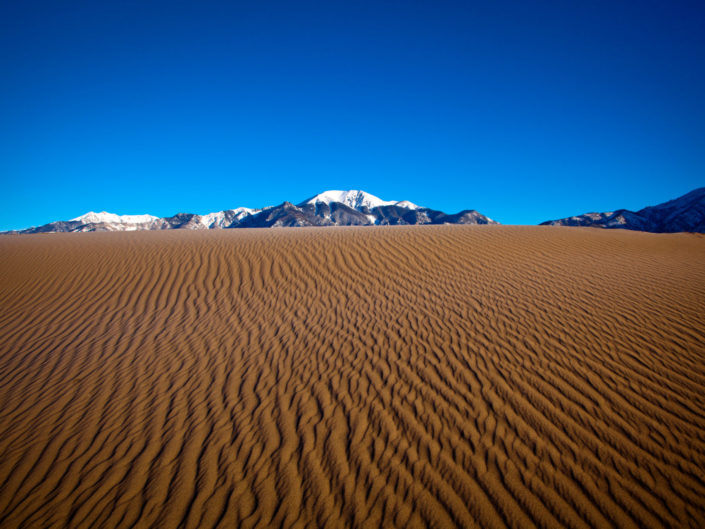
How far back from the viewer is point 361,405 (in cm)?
385

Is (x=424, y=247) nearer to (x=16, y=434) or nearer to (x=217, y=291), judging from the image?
(x=217, y=291)

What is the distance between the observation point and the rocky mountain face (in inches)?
3875

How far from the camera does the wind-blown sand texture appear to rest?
274cm

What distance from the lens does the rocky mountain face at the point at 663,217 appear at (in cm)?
9844

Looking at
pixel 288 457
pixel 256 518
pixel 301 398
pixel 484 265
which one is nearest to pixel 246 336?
pixel 301 398

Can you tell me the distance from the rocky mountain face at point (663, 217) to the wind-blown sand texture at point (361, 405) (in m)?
112

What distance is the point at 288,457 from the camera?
127 inches

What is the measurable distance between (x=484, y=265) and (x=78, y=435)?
9124 mm

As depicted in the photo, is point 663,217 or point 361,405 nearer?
point 361,405

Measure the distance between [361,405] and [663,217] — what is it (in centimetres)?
14404

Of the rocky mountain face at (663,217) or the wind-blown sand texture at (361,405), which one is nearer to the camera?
the wind-blown sand texture at (361,405)

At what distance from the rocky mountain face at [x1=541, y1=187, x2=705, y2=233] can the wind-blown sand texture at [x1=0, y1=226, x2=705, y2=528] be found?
111820mm

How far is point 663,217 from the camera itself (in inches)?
4230

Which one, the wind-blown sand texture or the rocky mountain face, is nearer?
the wind-blown sand texture
